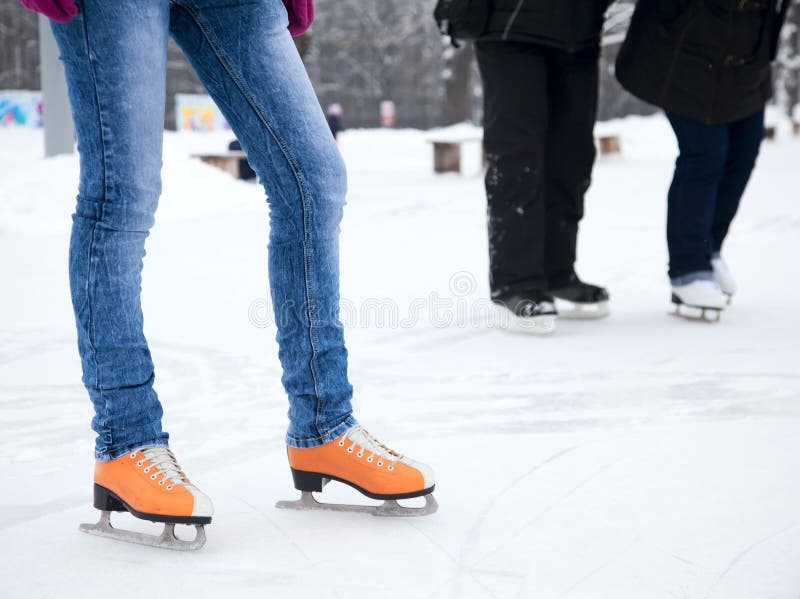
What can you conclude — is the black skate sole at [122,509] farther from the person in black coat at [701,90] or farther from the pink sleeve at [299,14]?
the person in black coat at [701,90]

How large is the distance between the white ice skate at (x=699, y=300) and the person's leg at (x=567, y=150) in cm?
37

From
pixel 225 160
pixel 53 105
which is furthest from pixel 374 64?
pixel 53 105


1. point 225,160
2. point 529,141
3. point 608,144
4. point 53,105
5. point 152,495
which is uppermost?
point 53,105

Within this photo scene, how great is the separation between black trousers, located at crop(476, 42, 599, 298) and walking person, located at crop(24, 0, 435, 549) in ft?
5.35

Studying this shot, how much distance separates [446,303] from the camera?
376cm

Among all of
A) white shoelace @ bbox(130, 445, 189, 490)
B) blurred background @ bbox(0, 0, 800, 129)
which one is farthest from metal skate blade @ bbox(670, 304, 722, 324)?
blurred background @ bbox(0, 0, 800, 129)

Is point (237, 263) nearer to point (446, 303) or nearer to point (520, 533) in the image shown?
point (446, 303)

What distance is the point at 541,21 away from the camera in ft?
10.1

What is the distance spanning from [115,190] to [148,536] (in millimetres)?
539

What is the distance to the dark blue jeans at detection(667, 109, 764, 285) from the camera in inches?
130

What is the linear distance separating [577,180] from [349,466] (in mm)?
1980

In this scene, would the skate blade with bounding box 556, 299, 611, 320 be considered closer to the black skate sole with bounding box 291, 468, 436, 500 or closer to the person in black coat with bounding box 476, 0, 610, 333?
the person in black coat with bounding box 476, 0, 610, 333

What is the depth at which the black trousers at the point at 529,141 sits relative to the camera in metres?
3.20

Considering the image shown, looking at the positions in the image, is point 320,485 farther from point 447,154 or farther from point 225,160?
point 447,154
